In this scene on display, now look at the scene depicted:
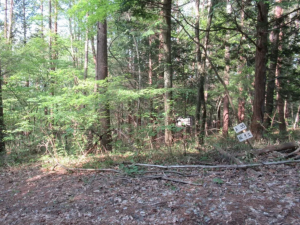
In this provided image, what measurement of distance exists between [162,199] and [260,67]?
705 cm

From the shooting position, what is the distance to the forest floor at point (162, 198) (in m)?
3.16

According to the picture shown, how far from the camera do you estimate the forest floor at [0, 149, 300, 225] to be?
10.4 feet

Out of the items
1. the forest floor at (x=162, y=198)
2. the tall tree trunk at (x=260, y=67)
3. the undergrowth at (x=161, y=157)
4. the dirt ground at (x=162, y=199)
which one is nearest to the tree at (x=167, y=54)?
the undergrowth at (x=161, y=157)

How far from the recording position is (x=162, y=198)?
12.9 ft

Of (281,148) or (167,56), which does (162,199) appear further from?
(167,56)

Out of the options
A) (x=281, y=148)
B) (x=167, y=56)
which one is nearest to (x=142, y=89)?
(x=167, y=56)

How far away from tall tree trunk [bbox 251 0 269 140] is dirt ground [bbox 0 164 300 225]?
4036 mm

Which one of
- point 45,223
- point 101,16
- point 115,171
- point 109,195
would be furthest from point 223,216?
point 101,16

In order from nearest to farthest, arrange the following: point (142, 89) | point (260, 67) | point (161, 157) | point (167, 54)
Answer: point (161, 157), point (260, 67), point (167, 54), point (142, 89)

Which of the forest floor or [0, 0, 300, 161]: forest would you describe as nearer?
the forest floor

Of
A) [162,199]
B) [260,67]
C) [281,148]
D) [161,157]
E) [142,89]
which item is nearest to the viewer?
[162,199]

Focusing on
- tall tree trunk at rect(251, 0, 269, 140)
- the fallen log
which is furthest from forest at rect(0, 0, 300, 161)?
the fallen log

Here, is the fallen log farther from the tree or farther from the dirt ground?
the tree

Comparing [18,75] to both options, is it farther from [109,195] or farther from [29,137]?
[109,195]
